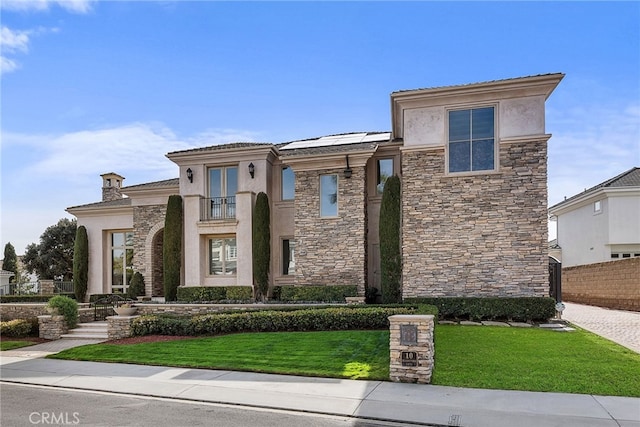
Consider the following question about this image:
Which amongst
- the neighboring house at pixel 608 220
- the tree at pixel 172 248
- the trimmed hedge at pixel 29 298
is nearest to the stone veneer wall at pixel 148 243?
the tree at pixel 172 248

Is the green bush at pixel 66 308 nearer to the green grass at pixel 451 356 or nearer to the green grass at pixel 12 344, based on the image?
the green grass at pixel 12 344

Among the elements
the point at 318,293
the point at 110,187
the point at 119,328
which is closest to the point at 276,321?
the point at 318,293

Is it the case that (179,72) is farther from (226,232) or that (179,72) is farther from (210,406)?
(210,406)

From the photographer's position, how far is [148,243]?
21.0 m

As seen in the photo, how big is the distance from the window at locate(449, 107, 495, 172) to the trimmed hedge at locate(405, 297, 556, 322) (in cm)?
453

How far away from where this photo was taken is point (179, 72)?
13.4 metres

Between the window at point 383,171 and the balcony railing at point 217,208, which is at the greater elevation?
the window at point 383,171

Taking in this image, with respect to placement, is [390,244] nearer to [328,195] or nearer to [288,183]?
[328,195]

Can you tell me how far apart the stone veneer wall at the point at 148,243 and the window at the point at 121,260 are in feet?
5.97

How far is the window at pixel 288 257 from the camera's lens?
18.9m

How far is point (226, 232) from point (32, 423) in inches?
504

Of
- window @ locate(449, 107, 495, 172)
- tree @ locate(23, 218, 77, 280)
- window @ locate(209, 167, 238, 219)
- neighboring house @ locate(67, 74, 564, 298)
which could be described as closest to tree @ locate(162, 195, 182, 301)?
neighboring house @ locate(67, 74, 564, 298)

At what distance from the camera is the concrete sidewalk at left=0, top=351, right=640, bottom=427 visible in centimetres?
615

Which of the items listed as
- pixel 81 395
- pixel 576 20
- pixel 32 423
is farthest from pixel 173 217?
pixel 576 20
